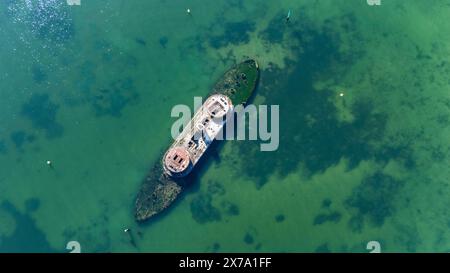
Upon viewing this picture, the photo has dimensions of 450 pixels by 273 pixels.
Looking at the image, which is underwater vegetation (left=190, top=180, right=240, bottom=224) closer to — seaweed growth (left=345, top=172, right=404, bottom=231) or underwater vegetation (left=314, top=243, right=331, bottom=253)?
underwater vegetation (left=314, top=243, right=331, bottom=253)

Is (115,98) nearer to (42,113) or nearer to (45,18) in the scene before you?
(42,113)

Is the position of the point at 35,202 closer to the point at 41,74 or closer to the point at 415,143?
the point at 41,74

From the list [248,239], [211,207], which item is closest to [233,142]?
[211,207]

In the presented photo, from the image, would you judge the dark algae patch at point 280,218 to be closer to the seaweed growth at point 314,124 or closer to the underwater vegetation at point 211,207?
the seaweed growth at point 314,124

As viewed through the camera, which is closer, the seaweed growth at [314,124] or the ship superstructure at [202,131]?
the ship superstructure at [202,131]

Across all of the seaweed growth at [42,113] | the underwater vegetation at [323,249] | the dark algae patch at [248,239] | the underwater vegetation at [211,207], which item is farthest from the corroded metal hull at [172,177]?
the underwater vegetation at [323,249]
